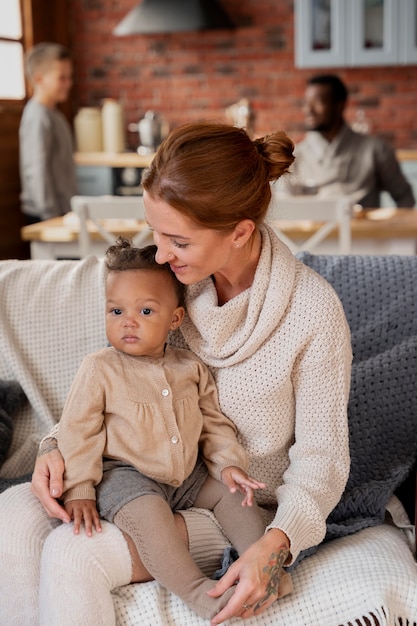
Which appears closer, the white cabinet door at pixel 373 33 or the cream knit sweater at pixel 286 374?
the cream knit sweater at pixel 286 374

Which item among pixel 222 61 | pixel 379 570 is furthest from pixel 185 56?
pixel 379 570

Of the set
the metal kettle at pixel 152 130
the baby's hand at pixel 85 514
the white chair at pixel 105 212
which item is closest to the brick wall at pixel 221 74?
the metal kettle at pixel 152 130

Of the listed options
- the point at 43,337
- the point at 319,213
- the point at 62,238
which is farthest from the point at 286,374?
the point at 62,238

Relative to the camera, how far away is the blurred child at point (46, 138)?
5.16 meters

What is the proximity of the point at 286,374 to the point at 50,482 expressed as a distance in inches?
17.7

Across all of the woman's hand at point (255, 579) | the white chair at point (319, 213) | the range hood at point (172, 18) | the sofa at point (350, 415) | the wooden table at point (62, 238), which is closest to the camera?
the woman's hand at point (255, 579)

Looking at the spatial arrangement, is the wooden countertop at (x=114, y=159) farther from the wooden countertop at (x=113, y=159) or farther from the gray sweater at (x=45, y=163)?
the gray sweater at (x=45, y=163)

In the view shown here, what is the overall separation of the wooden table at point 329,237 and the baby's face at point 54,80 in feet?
5.80

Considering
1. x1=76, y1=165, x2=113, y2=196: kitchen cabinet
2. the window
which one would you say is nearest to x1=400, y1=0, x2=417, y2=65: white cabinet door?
x1=76, y1=165, x2=113, y2=196: kitchen cabinet

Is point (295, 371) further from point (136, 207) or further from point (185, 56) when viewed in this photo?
point (185, 56)

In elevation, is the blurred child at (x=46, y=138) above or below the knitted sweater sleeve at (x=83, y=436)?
above

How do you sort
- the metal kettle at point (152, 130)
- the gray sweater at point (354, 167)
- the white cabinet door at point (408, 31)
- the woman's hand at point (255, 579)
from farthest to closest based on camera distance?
the white cabinet door at point (408, 31) < the metal kettle at point (152, 130) < the gray sweater at point (354, 167) < the woman's hand at point (255, 579)

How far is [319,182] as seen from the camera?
14.9 feet

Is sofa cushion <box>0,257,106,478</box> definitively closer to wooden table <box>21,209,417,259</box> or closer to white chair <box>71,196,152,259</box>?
white chair <box>71,196,152,259</box>
